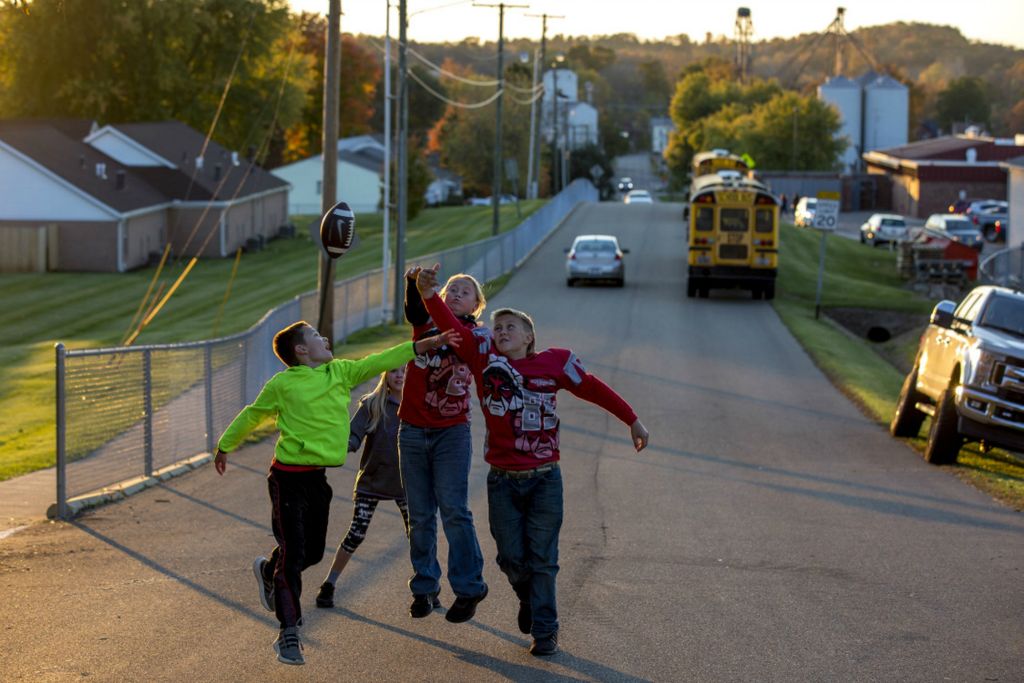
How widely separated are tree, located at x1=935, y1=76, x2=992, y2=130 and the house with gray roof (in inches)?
4652

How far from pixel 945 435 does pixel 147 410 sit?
9.22 m

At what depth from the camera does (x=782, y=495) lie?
14523mm

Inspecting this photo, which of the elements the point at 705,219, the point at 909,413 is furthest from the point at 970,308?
the point at 705,219

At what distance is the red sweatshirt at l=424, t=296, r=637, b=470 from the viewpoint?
25.3 feet

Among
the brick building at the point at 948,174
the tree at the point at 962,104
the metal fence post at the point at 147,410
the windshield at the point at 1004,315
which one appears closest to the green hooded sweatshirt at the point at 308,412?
the metal fence post at the point at 147,410

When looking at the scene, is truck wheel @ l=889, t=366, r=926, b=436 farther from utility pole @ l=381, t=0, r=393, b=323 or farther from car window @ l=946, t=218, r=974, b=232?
car window @ l=946, t=218, r=974, b=232

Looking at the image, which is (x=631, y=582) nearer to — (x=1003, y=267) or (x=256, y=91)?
(x=1003, y=267)

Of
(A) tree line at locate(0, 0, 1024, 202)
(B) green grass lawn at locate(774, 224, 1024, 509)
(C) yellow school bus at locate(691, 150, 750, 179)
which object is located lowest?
(B) green grass lawn at locate(774, 224, 1024, 509)

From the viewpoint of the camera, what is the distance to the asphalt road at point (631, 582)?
784 centimetres

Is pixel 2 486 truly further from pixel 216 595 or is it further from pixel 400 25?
pixel 400 25

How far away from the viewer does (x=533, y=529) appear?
7.84 meters

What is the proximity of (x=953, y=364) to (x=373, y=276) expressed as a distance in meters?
18.5

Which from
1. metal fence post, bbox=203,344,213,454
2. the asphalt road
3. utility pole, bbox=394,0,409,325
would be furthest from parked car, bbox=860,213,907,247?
metal fence post, bbox=203,344,213,454

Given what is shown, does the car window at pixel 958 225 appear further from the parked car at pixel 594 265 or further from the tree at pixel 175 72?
the tree at pixel 175 72
